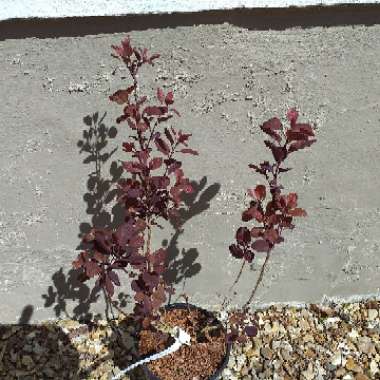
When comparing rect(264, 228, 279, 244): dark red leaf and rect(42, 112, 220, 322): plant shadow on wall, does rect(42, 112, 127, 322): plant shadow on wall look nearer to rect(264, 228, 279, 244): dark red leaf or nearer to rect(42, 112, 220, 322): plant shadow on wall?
rect(42, 112, 220, 322): plant shadow on wall

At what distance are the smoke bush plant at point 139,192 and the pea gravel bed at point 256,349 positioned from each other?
1.98ft

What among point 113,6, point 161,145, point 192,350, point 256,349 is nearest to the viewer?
point 113,6

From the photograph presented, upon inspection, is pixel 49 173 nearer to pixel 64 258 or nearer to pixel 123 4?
pixel 64 258

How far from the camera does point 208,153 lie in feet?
8.02

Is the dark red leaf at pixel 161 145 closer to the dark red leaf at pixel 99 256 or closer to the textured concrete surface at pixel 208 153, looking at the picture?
the textured concrete surface at pixel 208 153

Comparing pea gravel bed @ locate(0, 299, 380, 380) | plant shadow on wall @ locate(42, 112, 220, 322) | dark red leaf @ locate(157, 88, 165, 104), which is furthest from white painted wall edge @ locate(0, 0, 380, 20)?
pea gravel bed @ locate(0, 299, 380, 380)

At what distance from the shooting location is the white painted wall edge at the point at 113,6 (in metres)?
1.97

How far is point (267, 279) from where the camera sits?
2.97m

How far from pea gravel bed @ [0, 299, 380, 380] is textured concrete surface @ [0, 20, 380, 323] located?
11cm

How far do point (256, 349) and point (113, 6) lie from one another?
6.06 ft

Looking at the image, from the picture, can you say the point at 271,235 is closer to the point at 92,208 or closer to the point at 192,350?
the point at 192,350

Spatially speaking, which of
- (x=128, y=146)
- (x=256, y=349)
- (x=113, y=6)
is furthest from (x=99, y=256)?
(x=256, y=349)

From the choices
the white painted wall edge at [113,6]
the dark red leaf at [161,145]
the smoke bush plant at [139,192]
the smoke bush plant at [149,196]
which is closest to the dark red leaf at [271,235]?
the smoke bush plant at [149,196]

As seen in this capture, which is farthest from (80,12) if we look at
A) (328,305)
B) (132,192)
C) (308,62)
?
(328,305)
